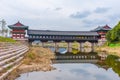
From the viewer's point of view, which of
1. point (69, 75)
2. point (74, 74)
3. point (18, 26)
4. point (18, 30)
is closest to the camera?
point (69, 75)

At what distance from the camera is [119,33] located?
6512 centimetres

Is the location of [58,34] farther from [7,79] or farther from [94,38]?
[7,79]

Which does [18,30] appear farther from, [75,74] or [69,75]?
[69,75]

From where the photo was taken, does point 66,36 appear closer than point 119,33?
No

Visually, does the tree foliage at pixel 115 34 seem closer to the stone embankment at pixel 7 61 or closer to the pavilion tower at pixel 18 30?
the pavilion tower at pixel 18 30

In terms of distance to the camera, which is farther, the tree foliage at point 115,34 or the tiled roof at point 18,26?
the tiled roof at point 18,26

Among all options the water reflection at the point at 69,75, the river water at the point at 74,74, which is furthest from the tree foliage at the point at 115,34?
the water reflection at the point at 69,75

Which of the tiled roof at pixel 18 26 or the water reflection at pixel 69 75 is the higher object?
the tiled roof at pixel 18 26

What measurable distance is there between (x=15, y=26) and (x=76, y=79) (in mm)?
66152

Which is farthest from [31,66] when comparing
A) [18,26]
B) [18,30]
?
[18,30]

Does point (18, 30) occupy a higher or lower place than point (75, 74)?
higher

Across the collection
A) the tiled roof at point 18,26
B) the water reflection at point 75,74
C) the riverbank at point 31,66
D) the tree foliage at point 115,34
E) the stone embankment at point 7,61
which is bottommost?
the water reflection at point 75,74

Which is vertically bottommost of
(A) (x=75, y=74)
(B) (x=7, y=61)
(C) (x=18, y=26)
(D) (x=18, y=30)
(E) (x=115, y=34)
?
(A) (x=75, y=74)

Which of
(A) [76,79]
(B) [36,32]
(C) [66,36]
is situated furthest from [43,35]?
(A) [76,79]
